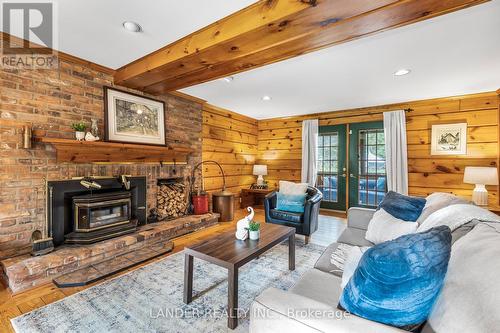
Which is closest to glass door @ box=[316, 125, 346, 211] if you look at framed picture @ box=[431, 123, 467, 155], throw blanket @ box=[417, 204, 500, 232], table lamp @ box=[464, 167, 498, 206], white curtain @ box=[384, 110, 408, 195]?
white curtain @ box=[384, 110, 408, 195]

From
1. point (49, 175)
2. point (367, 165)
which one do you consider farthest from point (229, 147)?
point (49, 175)

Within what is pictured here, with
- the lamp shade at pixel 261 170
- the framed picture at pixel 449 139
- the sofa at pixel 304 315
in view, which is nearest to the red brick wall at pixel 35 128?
the sofa at pixel 304 315

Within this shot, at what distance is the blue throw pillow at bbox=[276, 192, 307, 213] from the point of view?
11.3 ft

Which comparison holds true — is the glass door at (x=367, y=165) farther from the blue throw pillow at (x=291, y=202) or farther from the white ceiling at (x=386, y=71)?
the blue throw pillow at (x=291, y=202)

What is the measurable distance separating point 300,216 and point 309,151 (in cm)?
240

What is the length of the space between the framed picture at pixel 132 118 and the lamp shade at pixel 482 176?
4656 millimetres

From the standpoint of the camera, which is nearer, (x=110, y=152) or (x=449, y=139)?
(x=110, y=152)

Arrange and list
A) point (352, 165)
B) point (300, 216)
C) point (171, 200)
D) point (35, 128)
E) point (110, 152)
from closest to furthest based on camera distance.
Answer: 1. point (35, 128)
2. point (110, 152)
3. point (300, 216)
4. point (171, 200)
5. point (352, 165)

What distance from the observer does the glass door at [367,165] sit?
15.3 feet

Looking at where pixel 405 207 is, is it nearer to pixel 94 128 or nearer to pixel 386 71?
pixel 386 71

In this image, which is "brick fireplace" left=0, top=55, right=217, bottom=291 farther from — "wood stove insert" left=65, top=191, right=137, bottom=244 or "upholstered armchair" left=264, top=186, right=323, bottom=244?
"upholstered armchair" left=264, top=186, right=323, bottom=244

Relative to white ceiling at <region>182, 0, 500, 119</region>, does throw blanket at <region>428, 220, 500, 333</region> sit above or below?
below

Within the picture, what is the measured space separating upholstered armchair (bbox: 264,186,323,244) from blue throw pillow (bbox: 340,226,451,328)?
2.33 m

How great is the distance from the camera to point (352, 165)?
4.94 metres
